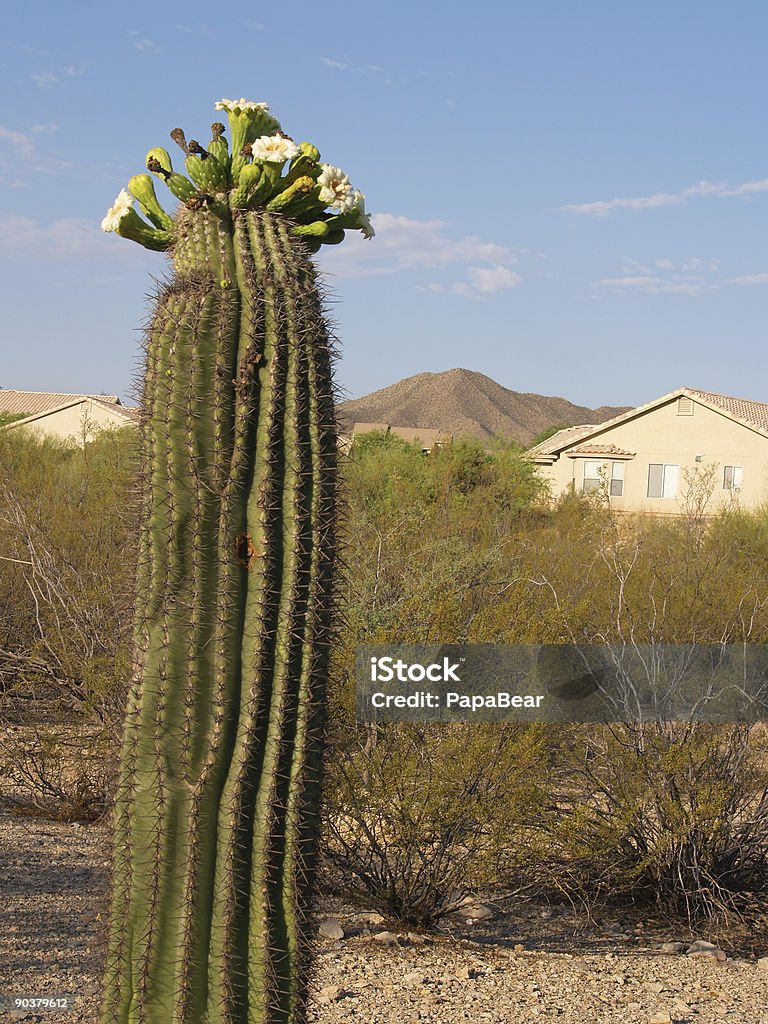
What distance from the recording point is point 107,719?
7.55 meters

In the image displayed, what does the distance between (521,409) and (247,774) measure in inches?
3589

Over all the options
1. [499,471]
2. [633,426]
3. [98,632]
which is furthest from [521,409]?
[98,632]

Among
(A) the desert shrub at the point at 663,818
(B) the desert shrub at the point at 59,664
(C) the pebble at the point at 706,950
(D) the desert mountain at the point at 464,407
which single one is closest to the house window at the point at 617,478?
(B) the desert shrub at the point at 59,664

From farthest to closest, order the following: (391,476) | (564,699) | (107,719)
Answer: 1. (391,476)
2. (107,719)
3. (564,699)

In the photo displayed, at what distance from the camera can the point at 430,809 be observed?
6164 millimetres

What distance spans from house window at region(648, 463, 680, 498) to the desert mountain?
161ft

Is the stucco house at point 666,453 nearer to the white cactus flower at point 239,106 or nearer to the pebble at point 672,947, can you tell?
the pebble at point 672,947

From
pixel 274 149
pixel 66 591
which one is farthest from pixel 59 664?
pixel 274 149

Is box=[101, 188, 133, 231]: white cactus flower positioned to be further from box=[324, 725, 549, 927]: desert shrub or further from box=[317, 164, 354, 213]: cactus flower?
box=[324, 725, 549, 927]: desert shrub

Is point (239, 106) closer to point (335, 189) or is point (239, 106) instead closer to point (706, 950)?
point (335, 189)

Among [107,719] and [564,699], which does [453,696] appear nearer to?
[564,699]

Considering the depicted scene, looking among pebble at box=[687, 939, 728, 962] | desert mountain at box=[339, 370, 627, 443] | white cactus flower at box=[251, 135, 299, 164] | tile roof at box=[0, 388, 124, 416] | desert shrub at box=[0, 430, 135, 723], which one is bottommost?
pebble at box=[687, 939, 728, 962]

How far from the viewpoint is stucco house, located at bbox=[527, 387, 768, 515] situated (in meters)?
29.1

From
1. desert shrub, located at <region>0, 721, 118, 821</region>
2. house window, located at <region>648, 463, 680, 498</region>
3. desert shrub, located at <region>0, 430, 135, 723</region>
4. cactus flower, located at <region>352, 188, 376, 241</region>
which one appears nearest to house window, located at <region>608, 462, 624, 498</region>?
house window, located at <region>648, 463, 680, 498</region>
